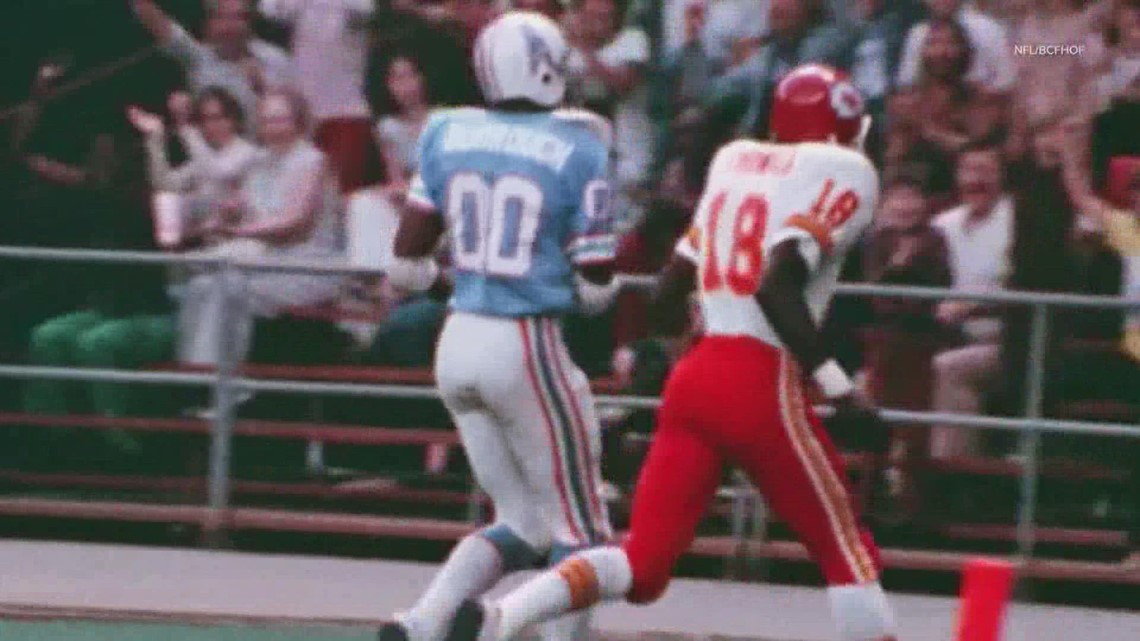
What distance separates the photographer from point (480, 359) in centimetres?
999

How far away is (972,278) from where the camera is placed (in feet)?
42.9

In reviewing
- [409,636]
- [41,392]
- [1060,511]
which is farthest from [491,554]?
[41,392]

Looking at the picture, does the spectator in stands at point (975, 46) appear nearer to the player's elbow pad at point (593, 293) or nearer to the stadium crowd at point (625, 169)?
the stadium crowd at point (625, 169)

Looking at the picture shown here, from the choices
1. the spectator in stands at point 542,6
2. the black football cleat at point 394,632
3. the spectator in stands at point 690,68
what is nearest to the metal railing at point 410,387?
the spectator in stands at point 690,68

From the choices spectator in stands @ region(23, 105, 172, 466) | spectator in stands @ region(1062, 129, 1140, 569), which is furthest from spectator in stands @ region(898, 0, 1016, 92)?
spectator in stands @ region(23, 105, 172, 466)

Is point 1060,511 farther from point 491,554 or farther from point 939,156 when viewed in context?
point 491,554

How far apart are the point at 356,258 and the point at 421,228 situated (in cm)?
386

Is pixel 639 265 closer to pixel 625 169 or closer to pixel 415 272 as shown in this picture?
pixel 625 169

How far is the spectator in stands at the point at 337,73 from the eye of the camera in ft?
46.5

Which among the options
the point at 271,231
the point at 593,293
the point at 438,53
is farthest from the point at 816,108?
the point at 271,231

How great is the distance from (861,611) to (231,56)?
5.95 meters

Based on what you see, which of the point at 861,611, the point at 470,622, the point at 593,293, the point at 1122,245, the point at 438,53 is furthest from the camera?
the point at 438,53

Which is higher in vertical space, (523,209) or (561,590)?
(523,209)

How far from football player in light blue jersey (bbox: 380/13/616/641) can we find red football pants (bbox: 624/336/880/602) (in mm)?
648
